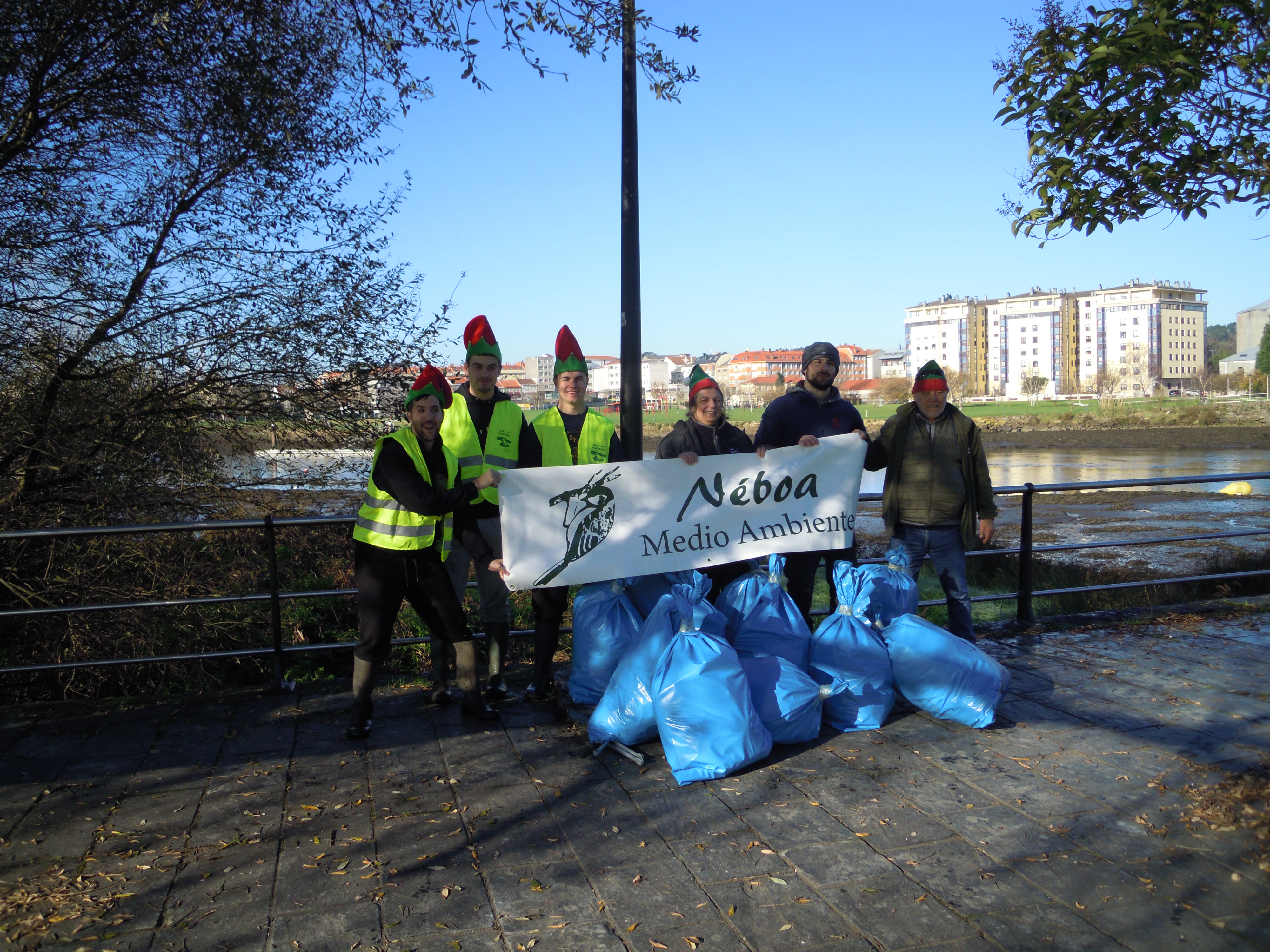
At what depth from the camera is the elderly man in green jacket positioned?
5363mm

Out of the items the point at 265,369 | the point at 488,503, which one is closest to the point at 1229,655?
the point at 488,503

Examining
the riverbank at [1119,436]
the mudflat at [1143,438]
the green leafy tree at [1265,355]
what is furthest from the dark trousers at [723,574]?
the green leafy tree at [1265,355]

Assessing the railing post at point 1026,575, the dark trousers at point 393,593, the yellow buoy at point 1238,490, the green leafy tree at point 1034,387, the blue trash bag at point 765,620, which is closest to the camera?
the dark trousers at point 393,593

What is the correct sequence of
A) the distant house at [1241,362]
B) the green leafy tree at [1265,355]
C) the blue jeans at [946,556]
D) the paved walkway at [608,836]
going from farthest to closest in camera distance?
the distant house at [1241,362] < the green leafy tree at [1265,355] < the blue jeans at [946,556] < the paved walkway at [608,836]

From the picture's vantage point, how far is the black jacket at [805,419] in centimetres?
554

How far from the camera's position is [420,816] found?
358 centimetres

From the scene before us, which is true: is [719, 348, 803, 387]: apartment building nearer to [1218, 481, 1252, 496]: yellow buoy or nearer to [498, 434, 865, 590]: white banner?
[1218, 481, 1252, 496]: yellow buoy

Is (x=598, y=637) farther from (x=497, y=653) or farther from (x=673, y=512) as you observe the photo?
(x=673, y=512)

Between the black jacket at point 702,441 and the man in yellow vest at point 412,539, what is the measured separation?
115 cm

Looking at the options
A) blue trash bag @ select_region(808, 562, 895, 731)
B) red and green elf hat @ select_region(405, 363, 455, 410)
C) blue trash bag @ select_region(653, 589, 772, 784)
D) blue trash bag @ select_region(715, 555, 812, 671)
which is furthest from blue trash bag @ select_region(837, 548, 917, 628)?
red and green elf hat @ select_region(405, 363, 455, 410)

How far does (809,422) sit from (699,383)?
0.85 metres

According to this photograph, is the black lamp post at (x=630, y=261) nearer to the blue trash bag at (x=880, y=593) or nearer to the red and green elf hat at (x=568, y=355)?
the red and green elf hat at (x=568, y=355)

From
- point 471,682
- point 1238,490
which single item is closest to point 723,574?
point 471,682

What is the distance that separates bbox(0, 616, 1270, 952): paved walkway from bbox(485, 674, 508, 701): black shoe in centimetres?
14
